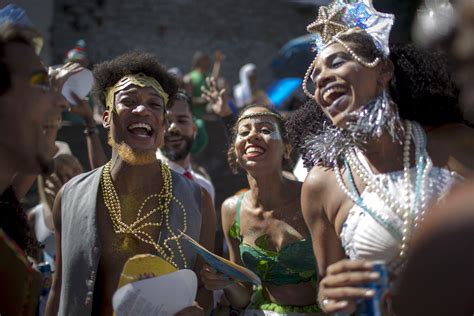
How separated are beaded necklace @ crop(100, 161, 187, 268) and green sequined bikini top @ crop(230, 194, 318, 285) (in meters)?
0.70

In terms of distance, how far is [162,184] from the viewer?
3811 millimetres

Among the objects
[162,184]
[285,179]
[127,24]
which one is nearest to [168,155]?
[285,179]

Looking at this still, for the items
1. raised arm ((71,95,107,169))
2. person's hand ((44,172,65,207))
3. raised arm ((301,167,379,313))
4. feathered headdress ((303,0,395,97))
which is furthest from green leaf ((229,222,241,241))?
person's hand ((44,172,65,207))

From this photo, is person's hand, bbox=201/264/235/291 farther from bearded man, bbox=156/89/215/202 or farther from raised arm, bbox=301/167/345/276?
bearded man, bbox=156/89/215/202

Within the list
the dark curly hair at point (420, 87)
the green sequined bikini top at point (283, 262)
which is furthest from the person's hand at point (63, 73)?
the dark curly hair at point (420, 87)

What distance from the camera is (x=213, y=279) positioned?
11.6ft

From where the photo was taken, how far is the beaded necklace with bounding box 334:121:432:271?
9.46 feet

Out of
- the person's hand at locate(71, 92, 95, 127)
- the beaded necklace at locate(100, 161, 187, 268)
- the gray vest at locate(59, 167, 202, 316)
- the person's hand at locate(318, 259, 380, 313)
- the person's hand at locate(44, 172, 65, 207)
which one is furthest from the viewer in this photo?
the person's hand at locate(44, 172, 65, 207)

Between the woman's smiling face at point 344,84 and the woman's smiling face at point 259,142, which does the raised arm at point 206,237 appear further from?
the woman's smiling face at point 344,84

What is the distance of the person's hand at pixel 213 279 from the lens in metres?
3.52

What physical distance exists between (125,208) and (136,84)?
649 mm

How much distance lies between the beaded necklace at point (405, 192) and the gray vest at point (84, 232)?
2.97 feet

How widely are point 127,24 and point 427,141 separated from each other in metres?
11.0

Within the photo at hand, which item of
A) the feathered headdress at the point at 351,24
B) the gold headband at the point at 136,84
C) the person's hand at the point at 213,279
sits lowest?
the person's hand at the point at 213,279
